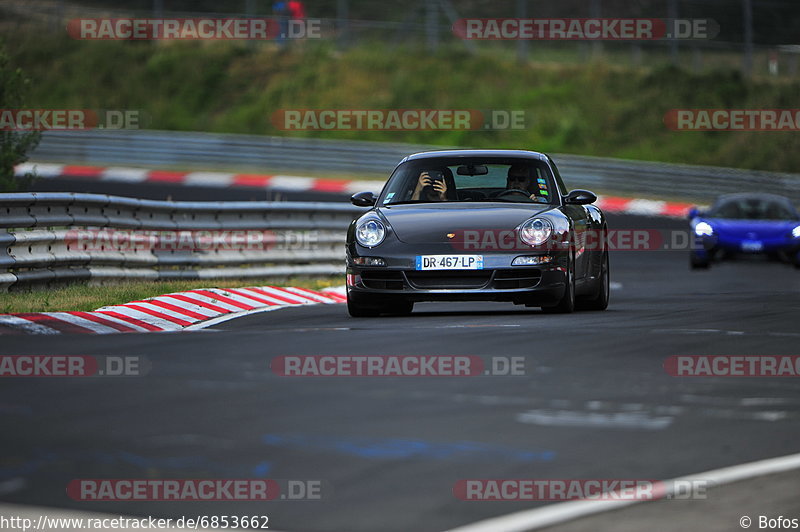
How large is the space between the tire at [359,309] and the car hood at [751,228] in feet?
34.5

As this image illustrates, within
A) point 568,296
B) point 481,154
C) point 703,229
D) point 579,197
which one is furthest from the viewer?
point 703,229

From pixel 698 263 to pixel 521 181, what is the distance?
9896 millimetres

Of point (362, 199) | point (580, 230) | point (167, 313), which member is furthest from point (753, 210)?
point (167, 313)

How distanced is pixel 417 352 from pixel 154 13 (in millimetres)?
36544

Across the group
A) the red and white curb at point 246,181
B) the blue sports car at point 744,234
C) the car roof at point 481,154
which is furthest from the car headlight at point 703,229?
the red and white curb at point 246,181

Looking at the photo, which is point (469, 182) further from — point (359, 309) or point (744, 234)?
point (744, 234)

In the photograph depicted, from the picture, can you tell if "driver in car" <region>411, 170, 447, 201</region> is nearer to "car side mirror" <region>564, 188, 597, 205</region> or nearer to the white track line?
"car side mirror" <region>564, 188, 597, 205</region>

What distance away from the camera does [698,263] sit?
71.7 ft

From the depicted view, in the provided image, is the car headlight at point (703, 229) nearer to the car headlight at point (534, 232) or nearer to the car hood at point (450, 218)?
the car hood at point (450, 218)

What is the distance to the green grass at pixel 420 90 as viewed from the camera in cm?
4147

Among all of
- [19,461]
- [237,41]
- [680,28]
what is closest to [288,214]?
[19,461]

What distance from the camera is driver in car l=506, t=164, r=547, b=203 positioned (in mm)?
12422

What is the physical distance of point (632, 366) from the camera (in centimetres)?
834

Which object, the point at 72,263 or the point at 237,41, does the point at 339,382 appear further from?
the point at 237,41
